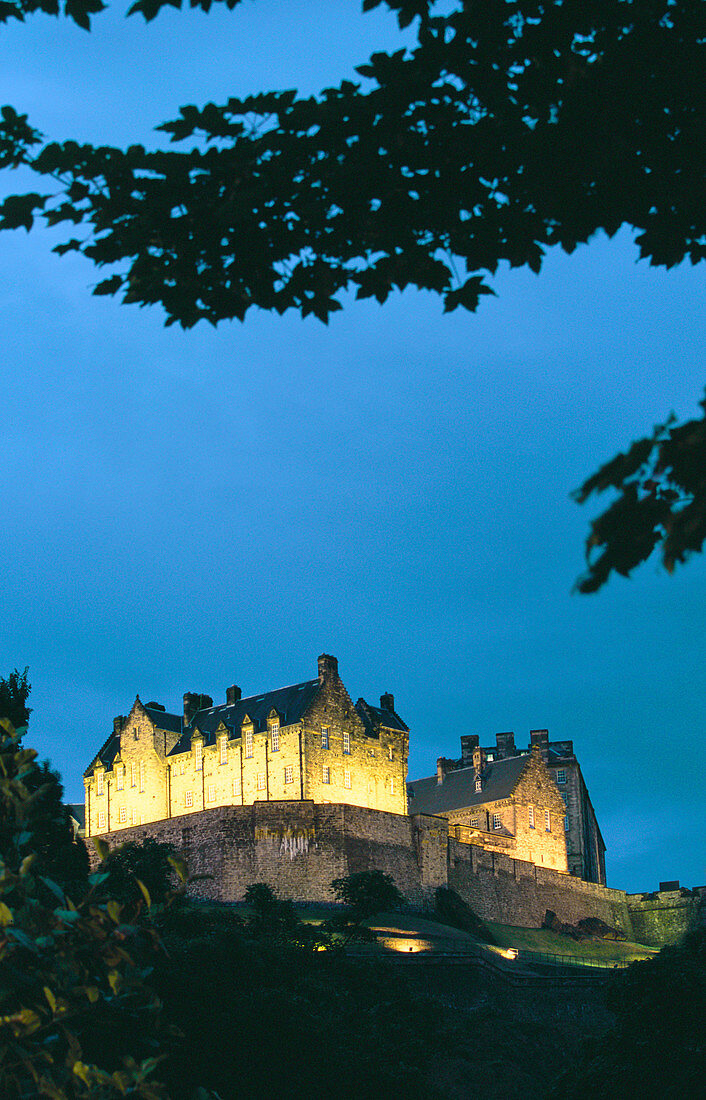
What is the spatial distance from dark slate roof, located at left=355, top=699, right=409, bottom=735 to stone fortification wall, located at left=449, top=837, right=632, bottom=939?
7.52m

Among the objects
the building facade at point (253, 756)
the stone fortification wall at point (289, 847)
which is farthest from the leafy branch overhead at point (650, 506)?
the building facade at point (253, 756)

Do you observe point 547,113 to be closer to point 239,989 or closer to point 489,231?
point 489,231

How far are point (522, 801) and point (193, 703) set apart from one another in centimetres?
2209

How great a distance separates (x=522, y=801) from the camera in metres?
83.4

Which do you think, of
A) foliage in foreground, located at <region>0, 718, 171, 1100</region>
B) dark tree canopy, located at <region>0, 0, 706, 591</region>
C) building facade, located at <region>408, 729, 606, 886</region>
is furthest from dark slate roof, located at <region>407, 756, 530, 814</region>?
dark tree canopy, located at <region>0, 0, 706, 591</region>

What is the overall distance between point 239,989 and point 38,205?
3089 centimetres

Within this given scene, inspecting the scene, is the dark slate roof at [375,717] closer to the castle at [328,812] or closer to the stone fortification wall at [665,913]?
the castle at [328,812]

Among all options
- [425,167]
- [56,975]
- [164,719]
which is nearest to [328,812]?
[164,719]

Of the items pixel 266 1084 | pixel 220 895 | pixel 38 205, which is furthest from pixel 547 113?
pixel 220 895

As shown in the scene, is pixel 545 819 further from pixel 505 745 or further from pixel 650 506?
pixel 650 506

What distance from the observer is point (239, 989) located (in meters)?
36.1

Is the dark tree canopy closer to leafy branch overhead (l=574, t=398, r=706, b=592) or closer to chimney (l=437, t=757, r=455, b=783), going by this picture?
leafy branch overhead (l=574, t=398, r=706, b=592)

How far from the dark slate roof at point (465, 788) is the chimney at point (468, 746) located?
393 cm

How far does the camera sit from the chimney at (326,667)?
73.1 metres
